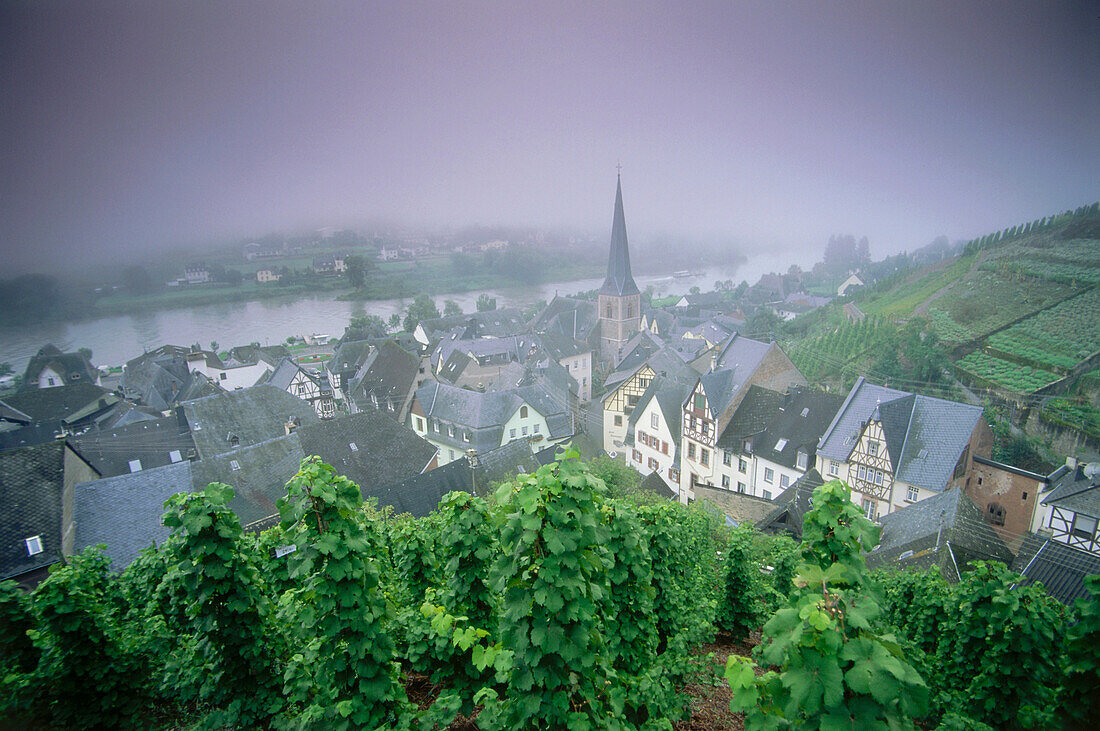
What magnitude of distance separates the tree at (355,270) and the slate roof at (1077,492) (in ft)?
215

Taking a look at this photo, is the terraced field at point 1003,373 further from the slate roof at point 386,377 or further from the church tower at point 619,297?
the slate roof at point 386,377

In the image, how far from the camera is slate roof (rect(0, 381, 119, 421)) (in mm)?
26564

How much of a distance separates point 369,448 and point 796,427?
2111cm

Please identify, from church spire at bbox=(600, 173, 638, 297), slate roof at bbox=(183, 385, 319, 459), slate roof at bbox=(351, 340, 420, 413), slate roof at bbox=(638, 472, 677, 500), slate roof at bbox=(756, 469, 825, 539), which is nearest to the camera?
slate roof at bbox=(756, 469, 825, 539)

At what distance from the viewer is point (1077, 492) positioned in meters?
16.6

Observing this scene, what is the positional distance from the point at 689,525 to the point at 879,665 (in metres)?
11.1

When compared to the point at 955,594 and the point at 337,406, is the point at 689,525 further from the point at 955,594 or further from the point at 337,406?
the point at 337,406

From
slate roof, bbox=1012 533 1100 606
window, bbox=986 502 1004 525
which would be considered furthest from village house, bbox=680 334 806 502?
slate roof, bbox=1012 533 1100 606

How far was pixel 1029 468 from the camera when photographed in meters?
22.9

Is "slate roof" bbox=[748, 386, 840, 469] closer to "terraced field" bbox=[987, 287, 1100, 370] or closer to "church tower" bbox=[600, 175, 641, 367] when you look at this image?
"terraced field" bbox=[987, 287, 1100, 370]

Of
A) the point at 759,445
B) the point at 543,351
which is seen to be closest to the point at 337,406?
the point at 543,351

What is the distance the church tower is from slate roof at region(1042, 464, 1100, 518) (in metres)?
41.9

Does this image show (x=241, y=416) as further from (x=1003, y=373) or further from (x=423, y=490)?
(x=1003, y=373)

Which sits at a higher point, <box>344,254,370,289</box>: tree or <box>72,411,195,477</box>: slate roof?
<box>344,254,370,289</box>: tree
